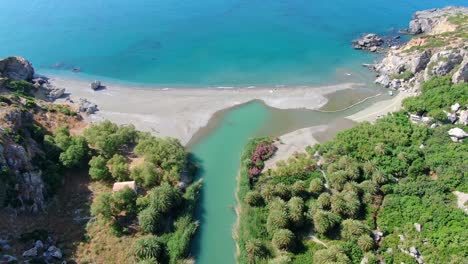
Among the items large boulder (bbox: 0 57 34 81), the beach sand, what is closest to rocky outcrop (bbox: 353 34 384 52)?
the beach sand

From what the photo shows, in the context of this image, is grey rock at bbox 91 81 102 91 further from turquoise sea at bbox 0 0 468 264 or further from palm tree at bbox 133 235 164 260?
palm tree at bbox 133 235 164 260

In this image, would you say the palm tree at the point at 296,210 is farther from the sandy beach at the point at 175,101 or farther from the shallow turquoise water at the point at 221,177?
the sandy beach at the point at 175,101

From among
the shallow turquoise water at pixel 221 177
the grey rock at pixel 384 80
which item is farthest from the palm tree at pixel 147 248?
the grey rock at pixel 384 80

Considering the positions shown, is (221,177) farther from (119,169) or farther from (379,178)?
(379,178)

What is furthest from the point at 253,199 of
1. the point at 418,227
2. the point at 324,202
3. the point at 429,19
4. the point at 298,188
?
the point at 429,19

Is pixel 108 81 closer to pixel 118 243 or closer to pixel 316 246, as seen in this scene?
pixel 118 243

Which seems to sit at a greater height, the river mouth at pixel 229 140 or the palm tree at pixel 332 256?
the river mouth at pixel 229 140
